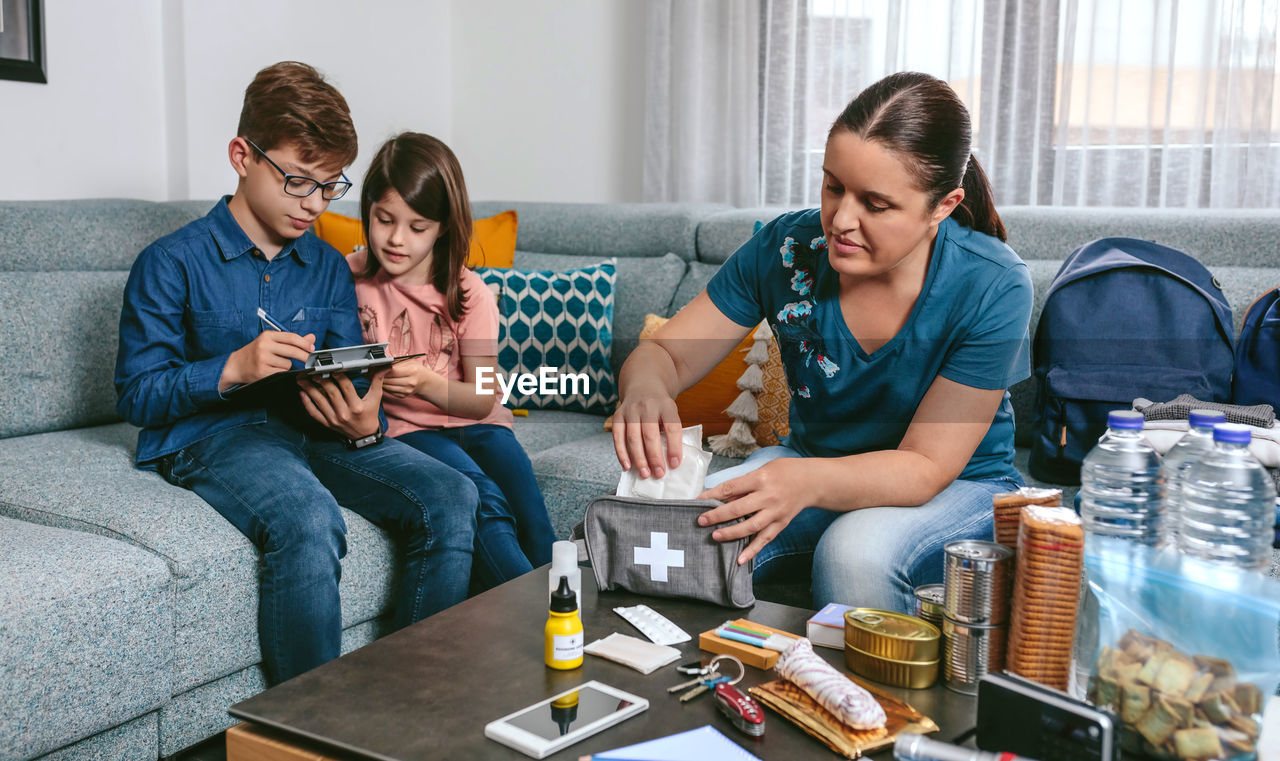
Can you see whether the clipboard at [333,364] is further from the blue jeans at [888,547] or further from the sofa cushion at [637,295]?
the sofa cushion at [637,295]

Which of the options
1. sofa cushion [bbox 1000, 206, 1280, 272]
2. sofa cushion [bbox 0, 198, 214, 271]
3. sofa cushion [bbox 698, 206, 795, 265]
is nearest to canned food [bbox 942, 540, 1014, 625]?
sofa cushion [bbox 1000, 206, 1280, 272]

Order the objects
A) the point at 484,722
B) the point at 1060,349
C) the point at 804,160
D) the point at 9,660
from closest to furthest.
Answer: the point at 484,722
the point at 9,660
the point at 1060,349
the point at 804,160

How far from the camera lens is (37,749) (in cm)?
122

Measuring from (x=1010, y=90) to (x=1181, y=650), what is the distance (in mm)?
2350

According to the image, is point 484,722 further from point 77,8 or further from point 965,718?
point 77,8

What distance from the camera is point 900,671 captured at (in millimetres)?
925

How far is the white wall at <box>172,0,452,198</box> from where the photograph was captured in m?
2.71

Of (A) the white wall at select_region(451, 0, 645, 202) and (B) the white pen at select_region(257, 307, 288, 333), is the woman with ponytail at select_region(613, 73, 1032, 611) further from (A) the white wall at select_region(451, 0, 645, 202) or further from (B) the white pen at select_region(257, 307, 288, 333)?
(A) the white wall at select_region(451, 0, 645, 202)

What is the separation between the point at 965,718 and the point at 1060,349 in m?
1.24

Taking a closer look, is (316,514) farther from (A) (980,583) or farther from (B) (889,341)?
(A) (980,583)

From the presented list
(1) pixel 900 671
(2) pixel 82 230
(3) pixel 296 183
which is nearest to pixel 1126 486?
(1) pixel 900 671

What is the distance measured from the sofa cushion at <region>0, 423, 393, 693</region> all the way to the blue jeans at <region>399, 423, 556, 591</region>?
165mm

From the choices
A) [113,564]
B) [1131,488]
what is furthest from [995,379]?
[113,564]

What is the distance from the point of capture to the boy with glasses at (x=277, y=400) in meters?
1.48
